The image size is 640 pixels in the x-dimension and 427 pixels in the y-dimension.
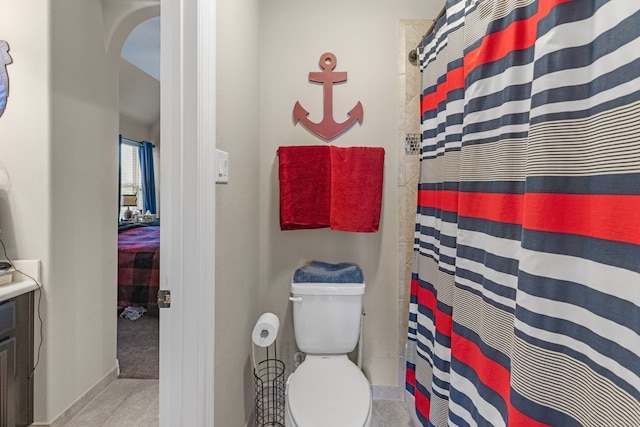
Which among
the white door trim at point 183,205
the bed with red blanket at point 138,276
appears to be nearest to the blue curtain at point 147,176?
the bed with red blanket at point 138,276

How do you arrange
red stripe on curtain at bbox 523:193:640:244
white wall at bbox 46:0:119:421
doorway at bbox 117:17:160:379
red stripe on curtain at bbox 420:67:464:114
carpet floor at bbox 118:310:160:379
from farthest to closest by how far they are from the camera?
doorway at bbox 117:17:160:379, carpet floor at bbox 118:310:160:379, white wall at bbox 46:0:119:421, red stripe on curtain at bbox 420:67:464:114, red stripe on curtain at bbox 523:193:640:244

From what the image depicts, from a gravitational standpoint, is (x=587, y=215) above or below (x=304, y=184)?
below

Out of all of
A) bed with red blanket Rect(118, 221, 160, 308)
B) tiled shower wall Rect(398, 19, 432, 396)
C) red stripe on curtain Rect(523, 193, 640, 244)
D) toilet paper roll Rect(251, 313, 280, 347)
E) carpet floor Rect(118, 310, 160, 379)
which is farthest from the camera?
bed with red blanket Rect(118, 221, 160, 308)

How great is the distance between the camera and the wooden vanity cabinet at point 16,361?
1563 millimetres

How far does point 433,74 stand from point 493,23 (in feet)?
1.90

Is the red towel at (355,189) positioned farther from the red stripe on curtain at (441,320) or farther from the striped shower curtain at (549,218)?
the striped shower curtain at (549,218)

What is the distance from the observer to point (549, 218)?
0.64m

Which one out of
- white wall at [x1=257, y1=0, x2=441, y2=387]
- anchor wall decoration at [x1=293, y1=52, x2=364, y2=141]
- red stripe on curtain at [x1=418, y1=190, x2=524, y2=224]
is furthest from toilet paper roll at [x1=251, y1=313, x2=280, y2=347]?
anchor wall decoration at [x1=293, y1=52, x2=364, y2=141]

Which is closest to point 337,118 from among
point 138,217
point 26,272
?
point 26,272

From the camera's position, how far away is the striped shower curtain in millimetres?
522

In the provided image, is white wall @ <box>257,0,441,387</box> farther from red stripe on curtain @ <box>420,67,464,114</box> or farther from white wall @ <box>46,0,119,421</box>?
white wall @ <box>46,0,119,421</box>

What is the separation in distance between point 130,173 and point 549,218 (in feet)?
20.4

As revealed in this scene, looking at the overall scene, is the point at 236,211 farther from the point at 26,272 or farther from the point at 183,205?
the point at 26,272

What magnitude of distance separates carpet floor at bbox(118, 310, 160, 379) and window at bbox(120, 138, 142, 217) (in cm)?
306
